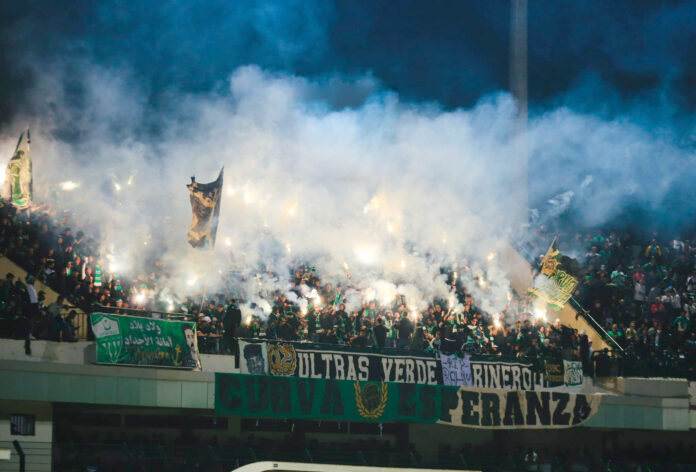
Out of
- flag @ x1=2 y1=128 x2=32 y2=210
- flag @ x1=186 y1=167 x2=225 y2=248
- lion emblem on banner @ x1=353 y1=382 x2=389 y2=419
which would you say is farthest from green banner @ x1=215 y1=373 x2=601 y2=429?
flag @ x1=2 y1=128 x2=32 y2=210

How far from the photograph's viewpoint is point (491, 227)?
30.9 meters

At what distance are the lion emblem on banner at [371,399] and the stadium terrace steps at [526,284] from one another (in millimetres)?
7717

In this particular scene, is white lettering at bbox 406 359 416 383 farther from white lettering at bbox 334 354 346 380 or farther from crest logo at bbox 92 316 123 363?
crest logo at bbox 92 316 123 363

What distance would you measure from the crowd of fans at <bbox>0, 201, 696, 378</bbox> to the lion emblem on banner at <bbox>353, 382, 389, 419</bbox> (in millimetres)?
1365

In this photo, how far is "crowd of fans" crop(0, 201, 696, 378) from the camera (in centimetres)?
2008

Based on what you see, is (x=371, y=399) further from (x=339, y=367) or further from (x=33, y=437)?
(x=33, y=437)

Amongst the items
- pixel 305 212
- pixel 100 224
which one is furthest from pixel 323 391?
pixel 305 212

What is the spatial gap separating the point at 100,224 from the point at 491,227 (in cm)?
1263

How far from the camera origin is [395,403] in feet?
68.5

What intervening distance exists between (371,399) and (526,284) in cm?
945

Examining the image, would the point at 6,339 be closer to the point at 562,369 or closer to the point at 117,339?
the point at 117,339

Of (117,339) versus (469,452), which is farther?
(469,452)

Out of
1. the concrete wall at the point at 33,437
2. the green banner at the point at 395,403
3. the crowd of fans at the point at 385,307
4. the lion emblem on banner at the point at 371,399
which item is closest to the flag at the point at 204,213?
the crowd of fans at the point at 385,307

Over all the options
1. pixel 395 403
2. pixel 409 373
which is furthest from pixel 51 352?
pixel 409 373
